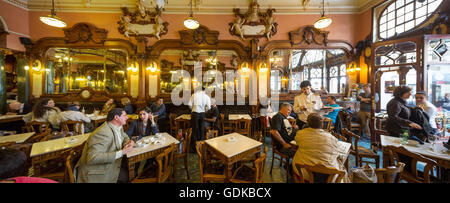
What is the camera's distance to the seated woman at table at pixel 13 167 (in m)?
1.05

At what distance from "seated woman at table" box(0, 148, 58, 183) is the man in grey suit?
0.60 m

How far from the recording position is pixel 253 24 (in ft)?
19.4

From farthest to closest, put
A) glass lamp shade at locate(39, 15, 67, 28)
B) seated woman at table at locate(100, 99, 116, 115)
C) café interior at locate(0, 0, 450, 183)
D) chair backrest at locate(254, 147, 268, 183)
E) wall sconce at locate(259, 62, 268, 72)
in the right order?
1. wall sconce at locate(259, 62, 268, 72)
2. seated woman at table at locate(100, 99, 116, 115)
3. café interior at locate(0, 0, 450, 183)
4. glass lamp shade at locate(39, 15, 67, 28)
5. chair backrest at locate(254, 147, 268, 183)

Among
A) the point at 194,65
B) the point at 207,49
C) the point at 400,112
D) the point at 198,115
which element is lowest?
the point at 198,115

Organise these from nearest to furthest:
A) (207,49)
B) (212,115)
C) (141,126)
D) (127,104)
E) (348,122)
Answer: (141,126), (348,122), (212,115), (127,104), (207,49)

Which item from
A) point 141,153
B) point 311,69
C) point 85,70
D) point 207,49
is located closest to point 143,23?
point 207,49

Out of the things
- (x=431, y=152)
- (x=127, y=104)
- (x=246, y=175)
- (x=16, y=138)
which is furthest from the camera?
(x=127, y=104)

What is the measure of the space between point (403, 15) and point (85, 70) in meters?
13.4

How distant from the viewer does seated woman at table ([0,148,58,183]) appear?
1.05 m

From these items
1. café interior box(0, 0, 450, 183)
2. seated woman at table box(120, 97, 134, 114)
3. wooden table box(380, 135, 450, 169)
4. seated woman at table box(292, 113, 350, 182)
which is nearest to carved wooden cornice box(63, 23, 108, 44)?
café interior box(0, 0, 450, 183)

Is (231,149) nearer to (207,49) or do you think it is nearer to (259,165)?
(259,165)

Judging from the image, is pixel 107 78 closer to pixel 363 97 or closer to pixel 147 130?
pixel 147 130

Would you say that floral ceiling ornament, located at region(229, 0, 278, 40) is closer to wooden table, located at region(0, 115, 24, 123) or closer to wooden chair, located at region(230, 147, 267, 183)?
wooden chair, located at region(230, 147, 267, 183)
